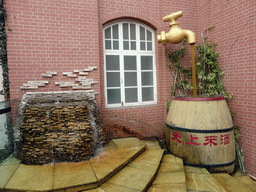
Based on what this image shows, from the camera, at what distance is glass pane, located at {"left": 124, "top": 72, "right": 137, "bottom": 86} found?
13.7ft

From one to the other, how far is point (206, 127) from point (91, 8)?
3.11 m

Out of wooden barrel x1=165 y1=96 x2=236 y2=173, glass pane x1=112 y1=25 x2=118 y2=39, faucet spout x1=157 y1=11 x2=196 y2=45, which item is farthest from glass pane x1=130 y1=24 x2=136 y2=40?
wooden barrel x1=165 y1=96 x2=236 y2=173

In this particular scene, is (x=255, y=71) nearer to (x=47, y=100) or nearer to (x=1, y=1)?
(x=47, y=100)

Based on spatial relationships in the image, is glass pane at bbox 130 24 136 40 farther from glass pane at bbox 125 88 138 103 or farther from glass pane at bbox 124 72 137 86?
glass pane at bbox 125 88 138 103

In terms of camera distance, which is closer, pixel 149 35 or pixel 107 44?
pixel 107 44

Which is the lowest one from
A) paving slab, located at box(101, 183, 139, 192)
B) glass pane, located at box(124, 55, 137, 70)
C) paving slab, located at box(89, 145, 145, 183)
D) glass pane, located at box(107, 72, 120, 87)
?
paving slab, located at box(101, 183, 139, 192)

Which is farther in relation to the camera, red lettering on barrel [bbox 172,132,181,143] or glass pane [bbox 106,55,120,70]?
glass pane [bbox 106,55,120,70]

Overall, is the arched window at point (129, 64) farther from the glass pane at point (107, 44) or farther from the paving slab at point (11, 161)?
the paving slab at point (11, 161)

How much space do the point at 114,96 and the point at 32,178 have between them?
7.66 ft

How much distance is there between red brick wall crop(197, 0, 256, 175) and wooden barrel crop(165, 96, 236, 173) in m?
0.79

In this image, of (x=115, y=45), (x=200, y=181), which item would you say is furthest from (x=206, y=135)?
(x=115, y=45)

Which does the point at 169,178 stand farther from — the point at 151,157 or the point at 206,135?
the point at 206,135

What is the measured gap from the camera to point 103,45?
3926 mm

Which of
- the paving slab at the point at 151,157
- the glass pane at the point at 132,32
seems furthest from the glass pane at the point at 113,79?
the paving slab at the point at 151,157
